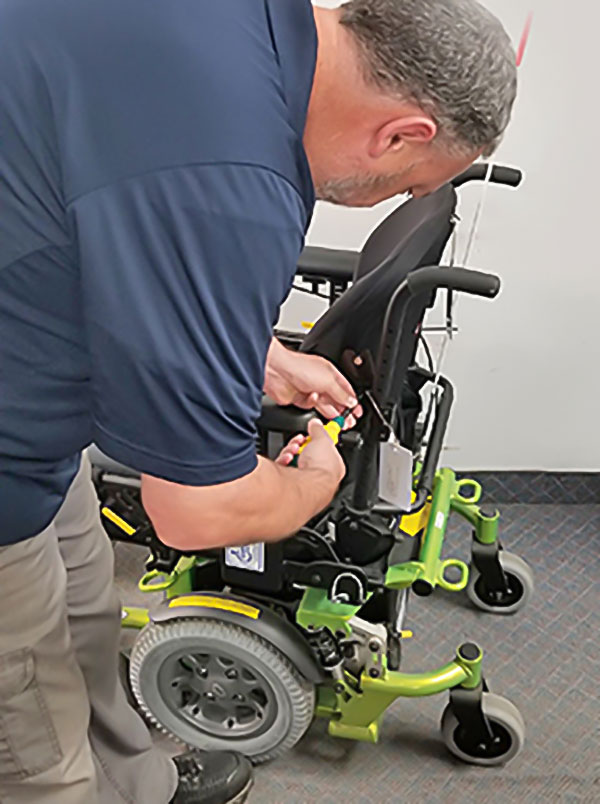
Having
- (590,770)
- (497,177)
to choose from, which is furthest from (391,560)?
(497,177)

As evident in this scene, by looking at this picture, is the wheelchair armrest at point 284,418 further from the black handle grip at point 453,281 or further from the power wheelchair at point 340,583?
the black handle grip at point 453,281

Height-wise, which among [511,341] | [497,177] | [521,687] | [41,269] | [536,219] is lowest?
[521,687]

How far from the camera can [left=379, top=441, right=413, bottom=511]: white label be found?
1245mm

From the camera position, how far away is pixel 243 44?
0.66 metres

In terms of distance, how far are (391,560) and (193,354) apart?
2.75 feet

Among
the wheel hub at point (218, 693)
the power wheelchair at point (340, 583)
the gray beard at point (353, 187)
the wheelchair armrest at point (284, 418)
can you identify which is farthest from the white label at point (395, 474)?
the gray beard at point (353, 187)

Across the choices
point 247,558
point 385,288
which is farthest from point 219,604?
point 385,288

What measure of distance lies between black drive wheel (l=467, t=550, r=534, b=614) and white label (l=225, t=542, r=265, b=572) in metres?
0.59

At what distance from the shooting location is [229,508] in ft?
2.67

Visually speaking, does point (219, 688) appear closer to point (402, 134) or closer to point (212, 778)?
point (212, 778)

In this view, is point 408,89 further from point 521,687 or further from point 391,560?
point 521,687

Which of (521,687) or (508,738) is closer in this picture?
(508,738)

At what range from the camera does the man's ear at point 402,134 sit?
0.73 metres

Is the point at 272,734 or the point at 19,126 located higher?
the point at 19,126
